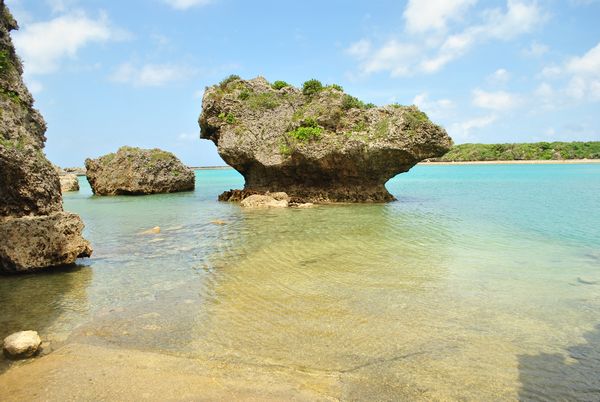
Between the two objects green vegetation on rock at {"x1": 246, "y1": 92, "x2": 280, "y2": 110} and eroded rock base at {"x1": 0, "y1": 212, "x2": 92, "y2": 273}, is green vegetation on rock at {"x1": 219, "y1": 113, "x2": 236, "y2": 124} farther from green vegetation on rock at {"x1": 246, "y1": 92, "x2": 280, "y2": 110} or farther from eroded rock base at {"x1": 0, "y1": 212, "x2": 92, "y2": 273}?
eroded rock base at {"x1": 0, "y1": 212, "x2": 92, "y2": 273}

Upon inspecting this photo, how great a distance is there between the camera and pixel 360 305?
270 inches

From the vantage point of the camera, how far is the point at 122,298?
744 cm

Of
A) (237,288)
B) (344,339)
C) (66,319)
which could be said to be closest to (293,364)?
(344,339)

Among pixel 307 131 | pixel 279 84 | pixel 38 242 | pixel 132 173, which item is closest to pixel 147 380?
pixel 38 242

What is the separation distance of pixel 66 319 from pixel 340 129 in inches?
739

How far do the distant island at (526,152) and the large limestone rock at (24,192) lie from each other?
90595 mm

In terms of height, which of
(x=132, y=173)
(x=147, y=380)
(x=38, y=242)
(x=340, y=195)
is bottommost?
(x=147, y=380)

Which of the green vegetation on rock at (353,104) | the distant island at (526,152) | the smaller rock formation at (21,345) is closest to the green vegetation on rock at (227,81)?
the green vegetation on rock at (353,104)

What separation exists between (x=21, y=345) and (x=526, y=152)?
114713mm

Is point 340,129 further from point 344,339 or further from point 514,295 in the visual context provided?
point 344,339

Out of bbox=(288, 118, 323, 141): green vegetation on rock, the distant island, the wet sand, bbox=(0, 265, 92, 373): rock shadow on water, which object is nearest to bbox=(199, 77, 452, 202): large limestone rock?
bbox=(288, 118, 323, 141): green vegetation on rock

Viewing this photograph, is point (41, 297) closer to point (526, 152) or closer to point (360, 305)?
point (360, 305)

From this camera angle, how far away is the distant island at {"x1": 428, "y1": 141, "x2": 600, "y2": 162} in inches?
3851

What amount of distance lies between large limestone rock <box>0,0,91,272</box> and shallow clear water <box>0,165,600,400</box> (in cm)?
48
